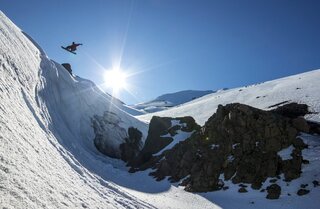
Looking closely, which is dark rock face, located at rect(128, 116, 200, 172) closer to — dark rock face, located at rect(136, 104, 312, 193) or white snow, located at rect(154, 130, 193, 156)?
white snow, located at rect(154, 130, 193, 156)

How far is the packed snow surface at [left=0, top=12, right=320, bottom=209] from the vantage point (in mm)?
13047

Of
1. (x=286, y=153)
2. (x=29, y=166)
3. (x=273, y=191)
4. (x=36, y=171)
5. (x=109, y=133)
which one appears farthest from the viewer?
(x=109, y=133)

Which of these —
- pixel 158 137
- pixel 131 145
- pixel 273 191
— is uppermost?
pixel 158 137

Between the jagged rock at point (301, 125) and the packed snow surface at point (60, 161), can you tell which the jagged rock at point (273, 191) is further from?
the jagged rock at point (301, 125)

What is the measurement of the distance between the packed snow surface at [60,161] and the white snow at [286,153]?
147 centimetres

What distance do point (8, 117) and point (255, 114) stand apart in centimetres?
3017

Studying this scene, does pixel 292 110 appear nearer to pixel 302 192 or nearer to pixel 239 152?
pixel 239 152

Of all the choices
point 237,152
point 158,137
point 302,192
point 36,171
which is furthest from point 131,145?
point 36,171

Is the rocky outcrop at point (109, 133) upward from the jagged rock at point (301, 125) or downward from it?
upward

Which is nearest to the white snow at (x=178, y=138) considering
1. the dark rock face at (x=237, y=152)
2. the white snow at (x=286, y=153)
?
the dark rock face at (x=237, y=152)

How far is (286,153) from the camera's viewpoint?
35.0 metres

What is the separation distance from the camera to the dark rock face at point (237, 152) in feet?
113

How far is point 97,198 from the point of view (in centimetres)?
1812

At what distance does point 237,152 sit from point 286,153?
5.45 meters
